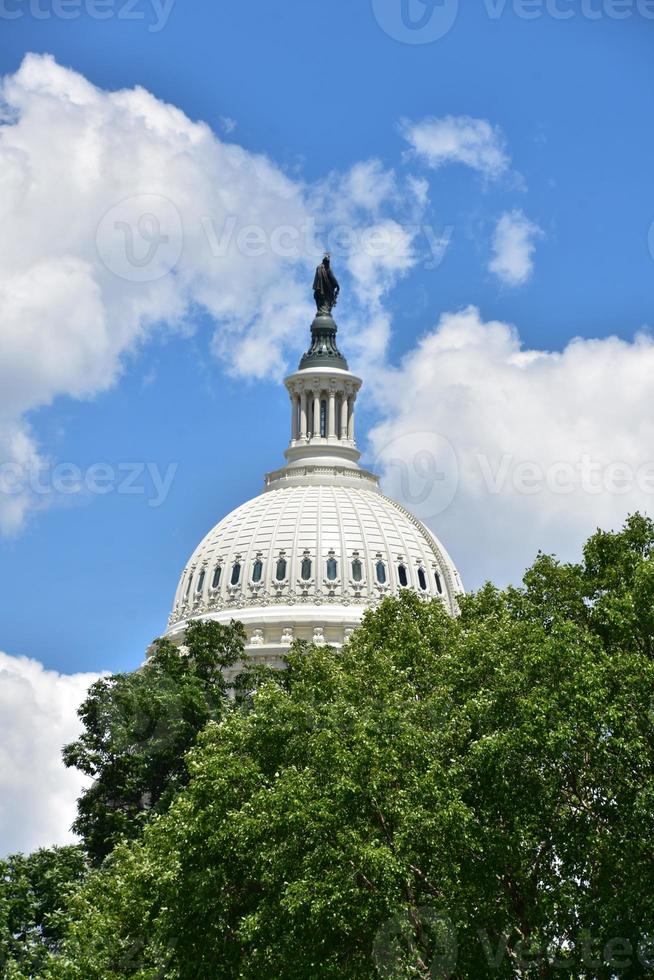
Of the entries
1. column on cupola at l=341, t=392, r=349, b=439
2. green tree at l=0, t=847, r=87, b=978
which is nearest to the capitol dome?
column on cupola at l=341, t=392, r=349, b=439

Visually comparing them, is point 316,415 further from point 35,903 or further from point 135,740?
point 35,903

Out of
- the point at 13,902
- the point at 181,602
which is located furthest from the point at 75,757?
the point at 181,602

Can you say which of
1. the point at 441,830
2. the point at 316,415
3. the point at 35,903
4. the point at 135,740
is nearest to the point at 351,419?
the point at 316,415

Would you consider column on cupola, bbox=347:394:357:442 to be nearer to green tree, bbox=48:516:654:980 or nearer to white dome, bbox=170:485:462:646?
white dome, bbox=170:485:462:646

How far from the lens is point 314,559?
131 metres

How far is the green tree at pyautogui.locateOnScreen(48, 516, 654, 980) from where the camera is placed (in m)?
41.6

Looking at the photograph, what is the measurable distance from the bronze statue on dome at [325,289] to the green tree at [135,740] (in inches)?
3435

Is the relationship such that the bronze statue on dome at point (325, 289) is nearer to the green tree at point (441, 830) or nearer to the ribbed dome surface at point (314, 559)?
the ribbed dome surface at point (314, 559)

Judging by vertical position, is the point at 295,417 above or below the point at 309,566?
above

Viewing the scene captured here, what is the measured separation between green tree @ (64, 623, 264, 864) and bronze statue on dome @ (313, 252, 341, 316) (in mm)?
87255

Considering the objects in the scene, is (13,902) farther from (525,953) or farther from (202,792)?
(525,953)

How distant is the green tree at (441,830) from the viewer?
1638 inches

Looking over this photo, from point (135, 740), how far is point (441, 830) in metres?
28.6

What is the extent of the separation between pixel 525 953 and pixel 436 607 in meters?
19.5
